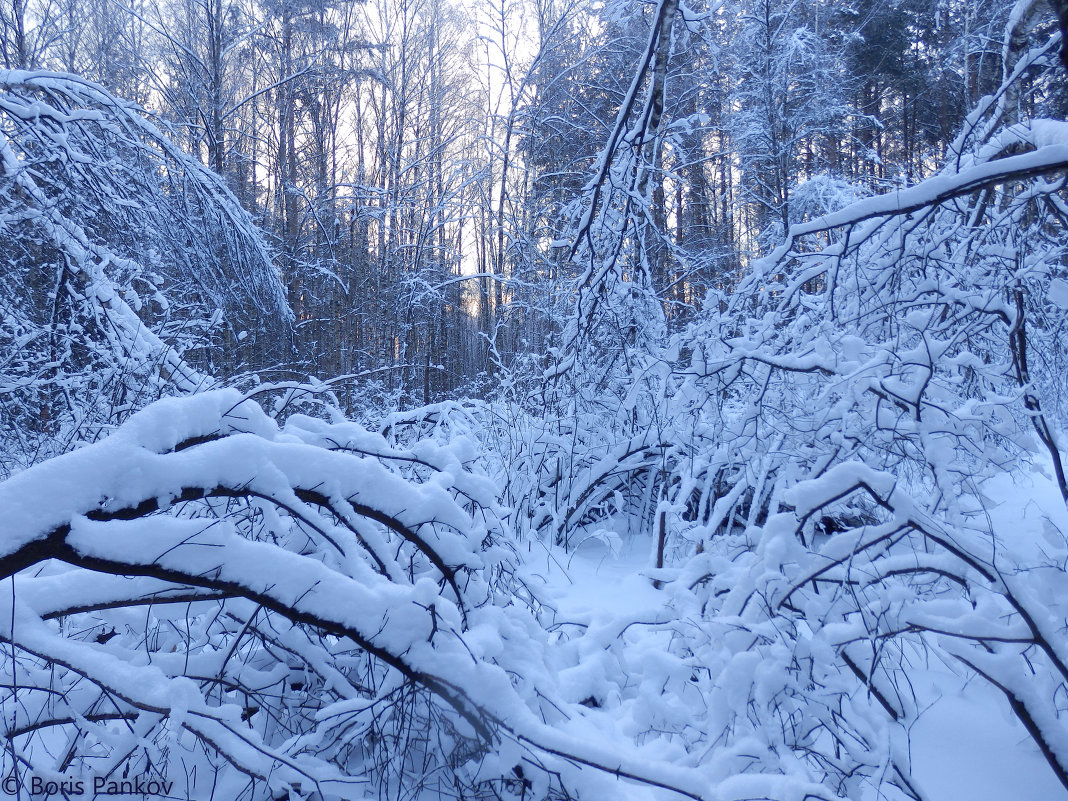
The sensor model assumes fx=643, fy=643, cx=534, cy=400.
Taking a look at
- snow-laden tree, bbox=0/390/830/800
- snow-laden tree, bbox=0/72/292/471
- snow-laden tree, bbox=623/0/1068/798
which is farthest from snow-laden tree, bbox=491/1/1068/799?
snow-laden tree, bbox=0/72/292/471

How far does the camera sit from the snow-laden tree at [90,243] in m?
3.40

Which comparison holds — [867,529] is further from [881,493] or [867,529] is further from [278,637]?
[278,637]

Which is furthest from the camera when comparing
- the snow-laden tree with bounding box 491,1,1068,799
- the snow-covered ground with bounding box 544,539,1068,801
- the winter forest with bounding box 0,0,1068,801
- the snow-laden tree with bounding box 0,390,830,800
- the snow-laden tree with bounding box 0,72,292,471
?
the snow-laden tree with bounding box 0,72,292,471

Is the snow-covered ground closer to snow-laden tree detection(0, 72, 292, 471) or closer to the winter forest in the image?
the winter forest

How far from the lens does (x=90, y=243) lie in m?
3.63

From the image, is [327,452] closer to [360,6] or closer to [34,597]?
[34,597]

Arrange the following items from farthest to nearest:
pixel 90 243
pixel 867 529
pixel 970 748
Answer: pixel 90 243 < pixel 970 748 < pixel 867 529

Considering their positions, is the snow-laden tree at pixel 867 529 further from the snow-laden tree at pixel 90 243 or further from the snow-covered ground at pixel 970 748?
the snow-laden tree at pixel 90 243

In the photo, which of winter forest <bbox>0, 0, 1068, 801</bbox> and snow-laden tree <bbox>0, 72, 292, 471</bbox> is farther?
snow-laden tree <bbox>0, 72, 292, 471</bbox>

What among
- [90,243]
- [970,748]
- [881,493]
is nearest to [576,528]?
[970,748]

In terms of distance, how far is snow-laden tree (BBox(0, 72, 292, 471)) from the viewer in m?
3.40

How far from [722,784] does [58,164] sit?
425cm

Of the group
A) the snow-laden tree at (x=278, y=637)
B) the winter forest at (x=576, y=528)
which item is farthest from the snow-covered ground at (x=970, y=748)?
the snow-laden tree at (x=278, y=637)

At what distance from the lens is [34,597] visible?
4.71 ft
